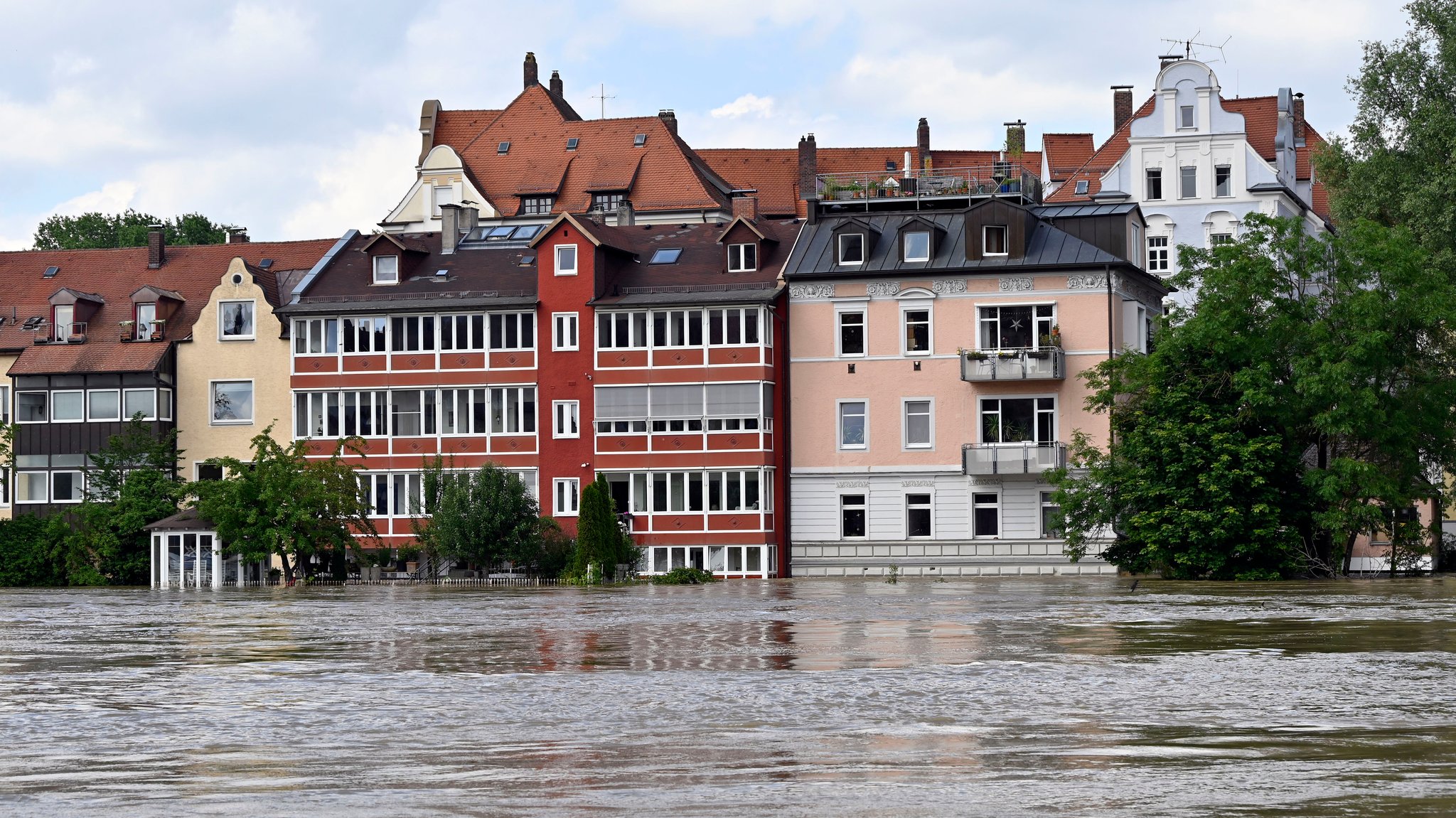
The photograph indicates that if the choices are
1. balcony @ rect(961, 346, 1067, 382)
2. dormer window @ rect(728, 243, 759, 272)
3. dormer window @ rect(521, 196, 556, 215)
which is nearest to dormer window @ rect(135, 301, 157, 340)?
dormer window @ rect(728, 243, 759, 272)

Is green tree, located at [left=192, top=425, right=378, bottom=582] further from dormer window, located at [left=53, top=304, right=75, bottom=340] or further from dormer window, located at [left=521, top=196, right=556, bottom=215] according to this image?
dormer window, located at [left=521, top=196, right=556, bottom=215]

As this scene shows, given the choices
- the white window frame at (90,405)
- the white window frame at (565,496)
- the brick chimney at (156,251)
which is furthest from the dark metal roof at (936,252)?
the brick chimney at (156,251)

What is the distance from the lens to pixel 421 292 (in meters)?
72.6

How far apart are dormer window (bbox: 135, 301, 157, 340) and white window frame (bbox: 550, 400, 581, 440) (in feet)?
54.2

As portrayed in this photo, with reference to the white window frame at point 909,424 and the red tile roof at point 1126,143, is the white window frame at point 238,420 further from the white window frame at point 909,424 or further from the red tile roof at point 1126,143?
the red tile roof at point 1126,143

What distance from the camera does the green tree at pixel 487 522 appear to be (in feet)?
209

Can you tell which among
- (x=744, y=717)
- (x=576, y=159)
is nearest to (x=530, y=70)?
(x=576, y=159)

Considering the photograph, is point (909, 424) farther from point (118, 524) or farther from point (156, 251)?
point (156, 251)

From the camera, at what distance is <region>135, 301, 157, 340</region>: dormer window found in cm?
7550

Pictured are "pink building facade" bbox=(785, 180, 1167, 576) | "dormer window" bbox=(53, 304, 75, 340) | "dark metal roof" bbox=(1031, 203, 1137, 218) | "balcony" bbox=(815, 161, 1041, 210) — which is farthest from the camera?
"dormer window" bbox=(53, 304, 75, 340)

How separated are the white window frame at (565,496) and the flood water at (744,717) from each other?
1368 inches

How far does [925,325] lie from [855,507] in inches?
269

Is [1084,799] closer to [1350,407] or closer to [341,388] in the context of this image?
[1350,407]

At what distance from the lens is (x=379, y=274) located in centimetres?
7400
